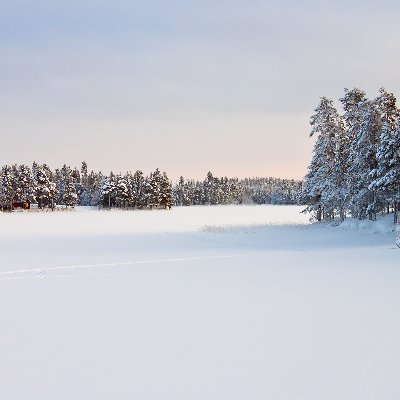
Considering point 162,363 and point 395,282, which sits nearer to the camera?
point 162,363

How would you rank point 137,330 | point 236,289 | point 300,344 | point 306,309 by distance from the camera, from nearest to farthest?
point 300,344 < point 137,330 < point 306,309 < point 236,289

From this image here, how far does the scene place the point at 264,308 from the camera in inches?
314

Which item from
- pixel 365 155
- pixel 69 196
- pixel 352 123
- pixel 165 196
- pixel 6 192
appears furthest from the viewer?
pixel 69 196

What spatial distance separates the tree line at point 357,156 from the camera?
1195 inches

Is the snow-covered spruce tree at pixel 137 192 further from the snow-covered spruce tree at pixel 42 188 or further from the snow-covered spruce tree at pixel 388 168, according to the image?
the snow-covered spruce tree at pixel 388 168

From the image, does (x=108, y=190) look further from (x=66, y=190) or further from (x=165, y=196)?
(x=165, y=196)

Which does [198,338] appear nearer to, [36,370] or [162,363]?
[162,363]

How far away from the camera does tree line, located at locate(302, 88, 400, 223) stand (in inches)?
1195

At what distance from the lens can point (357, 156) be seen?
34.6 meters

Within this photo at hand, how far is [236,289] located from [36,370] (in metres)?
5.77

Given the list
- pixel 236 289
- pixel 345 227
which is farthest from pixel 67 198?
pixel 236 289

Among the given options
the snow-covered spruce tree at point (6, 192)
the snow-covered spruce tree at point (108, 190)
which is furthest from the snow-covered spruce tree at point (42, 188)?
Result: the snow-covered spruce tree at point (108, 190)

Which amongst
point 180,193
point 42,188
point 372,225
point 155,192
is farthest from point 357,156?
point 180,193

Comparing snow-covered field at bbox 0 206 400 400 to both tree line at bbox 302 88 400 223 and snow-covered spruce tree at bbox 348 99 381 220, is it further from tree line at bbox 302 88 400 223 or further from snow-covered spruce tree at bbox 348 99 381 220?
snow-covered spruce tree at bbox 348 99 381 220
